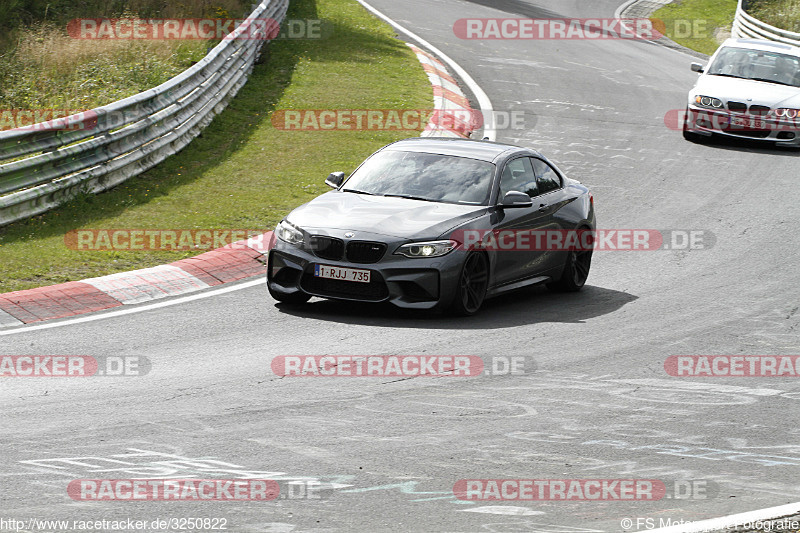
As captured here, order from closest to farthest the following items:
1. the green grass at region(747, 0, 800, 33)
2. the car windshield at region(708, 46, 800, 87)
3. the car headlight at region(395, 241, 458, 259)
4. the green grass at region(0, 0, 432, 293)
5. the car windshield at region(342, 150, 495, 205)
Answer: the car headlight at region(395, 241, 458, 259)
the car windshield at region(342, 150, 495, 205)
the green grass at region(0, 0, 432, 293)
the car windshield at region(708, 46, 800, 87)
the green grass at region(747, 0, 800, 33)

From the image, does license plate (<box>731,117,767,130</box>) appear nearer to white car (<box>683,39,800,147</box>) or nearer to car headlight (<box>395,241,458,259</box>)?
white car (<box>683,39,800,147</box>)

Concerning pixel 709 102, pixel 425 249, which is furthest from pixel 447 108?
pixel 425 249

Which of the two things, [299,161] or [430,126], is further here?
[430,126]

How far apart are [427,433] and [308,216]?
4.17 m

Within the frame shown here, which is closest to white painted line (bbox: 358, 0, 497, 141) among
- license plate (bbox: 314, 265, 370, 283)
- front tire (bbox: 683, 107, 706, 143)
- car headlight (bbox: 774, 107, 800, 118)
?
front tire (bbox: 683, 107, 706, 143)

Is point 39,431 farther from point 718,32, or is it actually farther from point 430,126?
point 718,32

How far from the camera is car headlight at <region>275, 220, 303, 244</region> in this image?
10957mm

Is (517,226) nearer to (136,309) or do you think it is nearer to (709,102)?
(136,309)

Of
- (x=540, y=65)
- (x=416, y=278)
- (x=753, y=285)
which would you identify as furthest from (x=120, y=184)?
(x=540, y=65)

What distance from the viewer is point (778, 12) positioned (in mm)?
41031

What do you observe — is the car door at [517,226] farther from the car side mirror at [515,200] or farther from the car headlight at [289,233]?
the car headlight at [289,233]

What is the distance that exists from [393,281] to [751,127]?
1216 centimetres

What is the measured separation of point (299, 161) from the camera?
690 inches

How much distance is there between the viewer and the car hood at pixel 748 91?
20.8m
